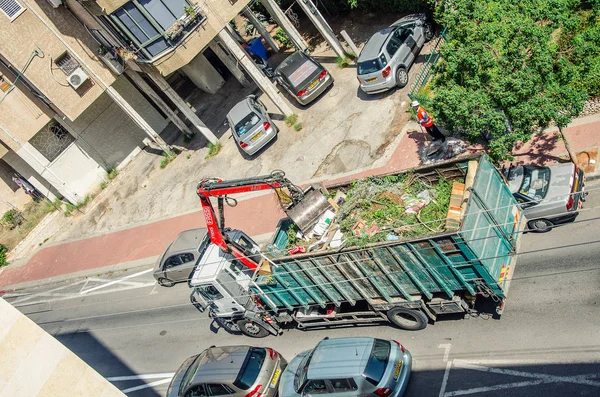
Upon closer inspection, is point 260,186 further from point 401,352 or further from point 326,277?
point 401,352

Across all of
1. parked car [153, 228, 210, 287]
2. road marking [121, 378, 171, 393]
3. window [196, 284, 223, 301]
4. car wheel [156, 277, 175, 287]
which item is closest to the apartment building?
parked car [153, 228, 210, 287]

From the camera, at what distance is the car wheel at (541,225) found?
1419cm

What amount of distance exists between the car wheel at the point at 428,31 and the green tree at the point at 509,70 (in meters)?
8.36

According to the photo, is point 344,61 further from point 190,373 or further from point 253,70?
point 190,373

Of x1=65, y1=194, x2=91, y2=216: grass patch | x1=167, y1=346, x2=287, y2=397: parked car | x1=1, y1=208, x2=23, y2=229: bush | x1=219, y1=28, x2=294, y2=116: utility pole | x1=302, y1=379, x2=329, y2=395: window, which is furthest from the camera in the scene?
x1=1, y1=208, x2=23, y2=229: bush

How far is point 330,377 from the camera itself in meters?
12.1

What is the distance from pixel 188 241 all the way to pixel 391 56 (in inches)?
427

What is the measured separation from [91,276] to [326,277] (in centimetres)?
1474

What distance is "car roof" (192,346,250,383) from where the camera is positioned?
45.7 ft

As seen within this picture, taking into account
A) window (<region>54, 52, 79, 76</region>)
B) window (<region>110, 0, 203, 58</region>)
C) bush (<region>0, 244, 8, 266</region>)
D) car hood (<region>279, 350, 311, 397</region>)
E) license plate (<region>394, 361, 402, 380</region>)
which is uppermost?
window (<region>54, 52, 79, 76</region>)

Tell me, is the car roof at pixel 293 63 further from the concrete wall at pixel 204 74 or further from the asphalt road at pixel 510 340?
the asphalt road at pixel 510 340

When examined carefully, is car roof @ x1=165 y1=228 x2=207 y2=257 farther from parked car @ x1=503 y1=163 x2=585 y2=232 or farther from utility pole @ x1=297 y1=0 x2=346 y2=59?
utility pole @ x1=297 y1=0 x2=346 y2=59

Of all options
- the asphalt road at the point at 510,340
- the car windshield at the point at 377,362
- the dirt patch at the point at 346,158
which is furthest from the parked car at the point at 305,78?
the car windshield at the point at 377,362

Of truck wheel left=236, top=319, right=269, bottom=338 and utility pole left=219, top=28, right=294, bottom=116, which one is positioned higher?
utility pole left=219, top=28, right=294, bottom=116
